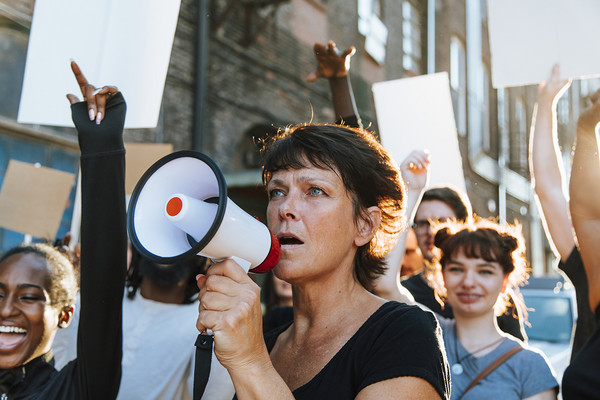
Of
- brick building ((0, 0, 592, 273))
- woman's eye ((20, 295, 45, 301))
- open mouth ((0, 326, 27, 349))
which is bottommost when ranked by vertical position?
open mouth ((0, 326, 27, 349))

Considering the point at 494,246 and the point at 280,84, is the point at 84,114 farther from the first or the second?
the point at 280,84

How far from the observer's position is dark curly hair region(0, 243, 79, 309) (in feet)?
7.29

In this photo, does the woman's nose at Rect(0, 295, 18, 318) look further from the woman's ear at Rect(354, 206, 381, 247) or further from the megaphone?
the woman's ear at Rect(354, 206, 381, 247)

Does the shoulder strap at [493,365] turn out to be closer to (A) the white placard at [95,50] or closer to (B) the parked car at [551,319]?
(A) the white placard at [95,50]

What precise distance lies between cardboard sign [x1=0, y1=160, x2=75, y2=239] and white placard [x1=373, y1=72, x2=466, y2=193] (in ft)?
5.06

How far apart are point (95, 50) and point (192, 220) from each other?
3.38 ft

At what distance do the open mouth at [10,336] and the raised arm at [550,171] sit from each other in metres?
1.82

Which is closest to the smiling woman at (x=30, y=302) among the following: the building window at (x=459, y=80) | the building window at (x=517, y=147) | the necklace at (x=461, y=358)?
the necklace at (x=461, y=358)

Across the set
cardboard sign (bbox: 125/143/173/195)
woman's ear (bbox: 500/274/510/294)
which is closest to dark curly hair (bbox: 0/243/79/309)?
cardboard sign (bbox: 125/143/173/195)

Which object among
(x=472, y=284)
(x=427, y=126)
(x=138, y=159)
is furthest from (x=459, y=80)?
(x=138, y=159)

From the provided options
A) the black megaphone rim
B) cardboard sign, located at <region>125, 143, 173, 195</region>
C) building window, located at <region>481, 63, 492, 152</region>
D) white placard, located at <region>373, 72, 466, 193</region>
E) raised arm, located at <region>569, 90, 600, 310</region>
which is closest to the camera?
the black megaphone rim

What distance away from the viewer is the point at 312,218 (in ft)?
5.28

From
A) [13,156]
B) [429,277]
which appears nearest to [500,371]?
[429,277]

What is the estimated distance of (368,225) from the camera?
1.77 meters
